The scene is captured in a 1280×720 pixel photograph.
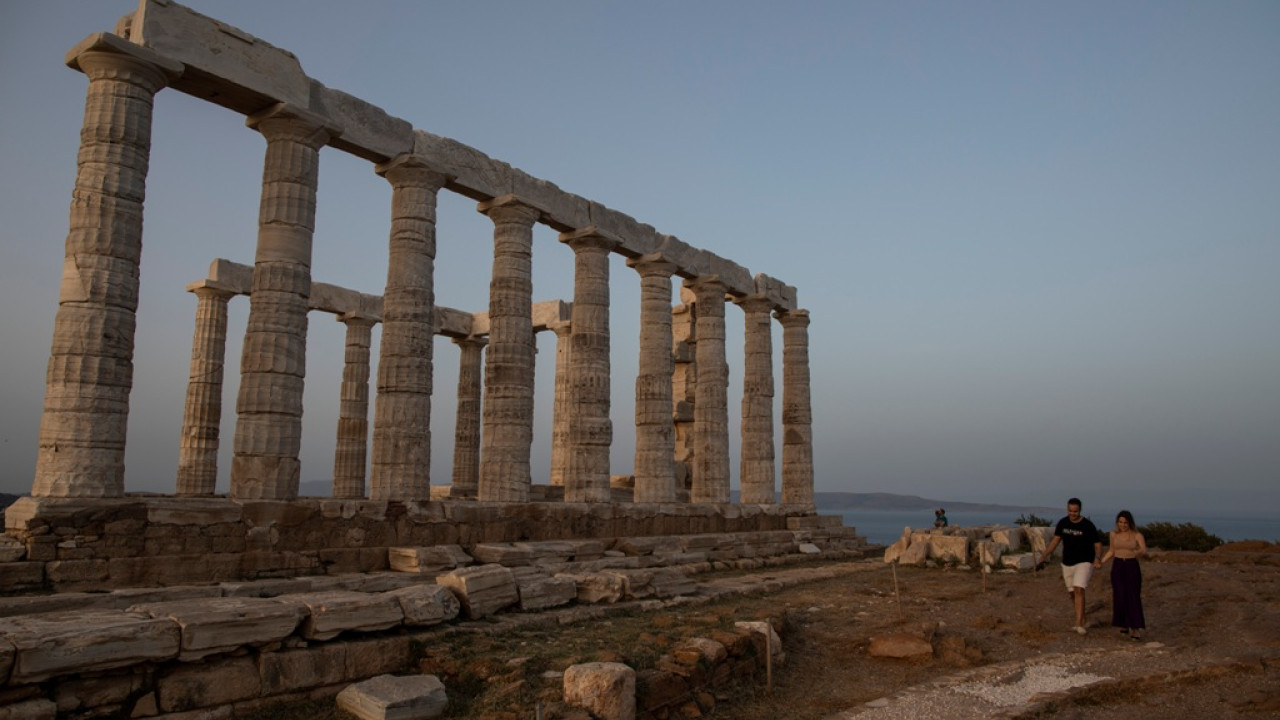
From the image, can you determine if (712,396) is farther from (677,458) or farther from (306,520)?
(306,520)

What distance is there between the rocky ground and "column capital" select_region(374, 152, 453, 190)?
10.0m

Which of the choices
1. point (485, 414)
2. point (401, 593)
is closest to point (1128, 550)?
point (401, 593)

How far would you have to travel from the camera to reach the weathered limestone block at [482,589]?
1048 centimetres

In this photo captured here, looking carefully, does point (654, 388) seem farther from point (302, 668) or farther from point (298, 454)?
point (302, 668)

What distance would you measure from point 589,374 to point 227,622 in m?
13.6

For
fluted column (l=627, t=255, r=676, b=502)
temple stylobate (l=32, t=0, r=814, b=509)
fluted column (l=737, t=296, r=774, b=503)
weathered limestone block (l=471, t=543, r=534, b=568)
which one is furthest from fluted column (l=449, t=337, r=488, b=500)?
weathered limestone block (l=471, t=543, r=534, b=568)

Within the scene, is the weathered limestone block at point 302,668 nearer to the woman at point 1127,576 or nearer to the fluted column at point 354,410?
the woman at point 1127,576

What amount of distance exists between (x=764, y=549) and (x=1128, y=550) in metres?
11.7

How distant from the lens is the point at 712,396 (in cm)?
2523

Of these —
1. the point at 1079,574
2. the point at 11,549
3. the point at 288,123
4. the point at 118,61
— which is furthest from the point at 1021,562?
the point at 118,61

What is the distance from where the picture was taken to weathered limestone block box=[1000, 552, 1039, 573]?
1908 cm

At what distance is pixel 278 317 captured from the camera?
1462 cm

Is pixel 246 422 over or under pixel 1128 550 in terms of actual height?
over

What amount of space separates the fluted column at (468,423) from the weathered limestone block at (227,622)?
19.0 metres
